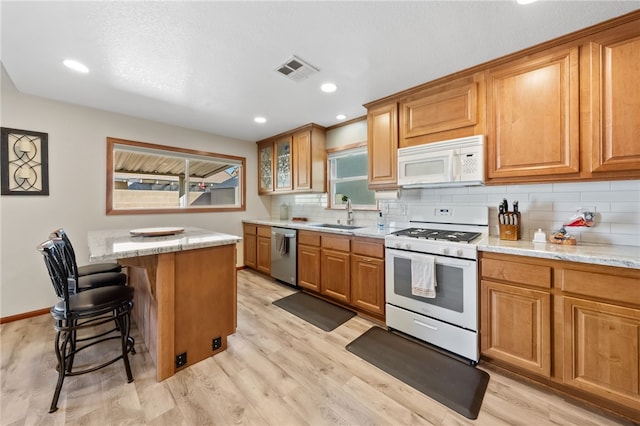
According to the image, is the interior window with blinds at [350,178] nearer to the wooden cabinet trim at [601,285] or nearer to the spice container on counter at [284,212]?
the spice container on counter at [284,212]

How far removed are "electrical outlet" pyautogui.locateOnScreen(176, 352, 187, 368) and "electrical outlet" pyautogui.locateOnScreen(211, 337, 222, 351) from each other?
0.70 ft

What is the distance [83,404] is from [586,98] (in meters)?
3.81

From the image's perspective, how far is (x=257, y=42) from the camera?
176cm

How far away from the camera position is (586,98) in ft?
5.51

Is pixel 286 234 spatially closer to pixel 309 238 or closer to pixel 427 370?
pixel 309 238

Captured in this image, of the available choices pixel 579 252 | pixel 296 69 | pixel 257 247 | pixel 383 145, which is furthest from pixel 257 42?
pixel 257 247

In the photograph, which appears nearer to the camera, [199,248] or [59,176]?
[199,248]

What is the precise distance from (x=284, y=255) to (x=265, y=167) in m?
1.83

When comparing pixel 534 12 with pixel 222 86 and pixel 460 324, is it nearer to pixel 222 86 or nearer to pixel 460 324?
pixel 460 324

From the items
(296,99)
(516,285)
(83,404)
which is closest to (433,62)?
(296,99)

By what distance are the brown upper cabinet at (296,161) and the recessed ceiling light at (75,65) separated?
240 cm

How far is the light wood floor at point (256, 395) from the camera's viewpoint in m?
1.44

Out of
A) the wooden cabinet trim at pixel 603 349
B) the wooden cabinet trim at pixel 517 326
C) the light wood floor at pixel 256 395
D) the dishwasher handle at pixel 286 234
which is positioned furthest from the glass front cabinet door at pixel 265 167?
the wooden cabinet trim at pixel 603 349

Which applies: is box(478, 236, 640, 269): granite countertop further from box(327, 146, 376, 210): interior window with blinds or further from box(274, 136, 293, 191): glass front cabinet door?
box(274, 136, 293, 191): glass front cabinet door
